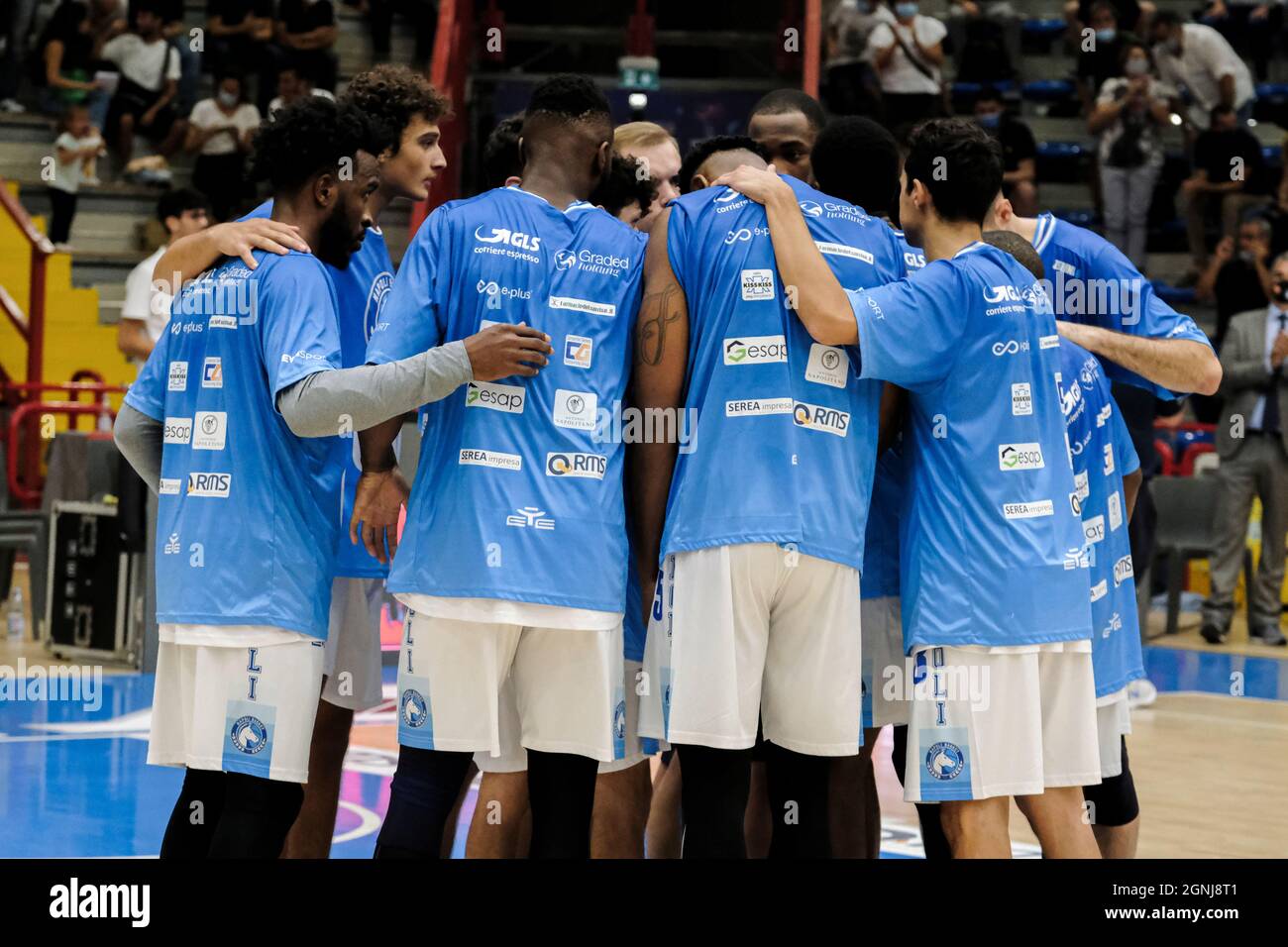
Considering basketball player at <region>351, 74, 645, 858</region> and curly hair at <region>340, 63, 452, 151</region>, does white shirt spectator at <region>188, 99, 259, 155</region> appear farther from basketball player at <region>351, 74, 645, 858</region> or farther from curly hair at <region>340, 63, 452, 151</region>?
basketball player at <region>351, 74, 645, 858</region>

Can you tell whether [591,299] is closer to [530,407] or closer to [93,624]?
[530,407]

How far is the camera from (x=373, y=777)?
21.7 feet

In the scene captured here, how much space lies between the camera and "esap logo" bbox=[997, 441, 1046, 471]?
156 inches

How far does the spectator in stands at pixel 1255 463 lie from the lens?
1107 cm

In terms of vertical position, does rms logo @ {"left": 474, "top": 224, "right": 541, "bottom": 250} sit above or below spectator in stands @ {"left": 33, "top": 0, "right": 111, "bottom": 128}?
below

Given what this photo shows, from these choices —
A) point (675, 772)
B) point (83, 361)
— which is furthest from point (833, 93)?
point (675, 772)

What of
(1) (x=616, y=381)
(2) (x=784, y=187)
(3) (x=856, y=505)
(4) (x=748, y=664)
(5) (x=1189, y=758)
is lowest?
(5) (x=1189, y=758)

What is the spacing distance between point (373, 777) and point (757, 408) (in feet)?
11.1

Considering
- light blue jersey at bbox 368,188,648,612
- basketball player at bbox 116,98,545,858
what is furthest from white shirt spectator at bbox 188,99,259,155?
light blue jersey at bbox 368,188,648,612

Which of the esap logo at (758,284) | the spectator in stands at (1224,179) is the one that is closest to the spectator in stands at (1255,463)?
the spectator in stands at (1224,179)

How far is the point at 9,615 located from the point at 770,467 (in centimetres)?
716

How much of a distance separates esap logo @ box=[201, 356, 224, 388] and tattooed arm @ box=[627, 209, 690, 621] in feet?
3.21

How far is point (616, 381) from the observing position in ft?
12.8

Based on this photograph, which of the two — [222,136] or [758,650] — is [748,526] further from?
[222,136]
